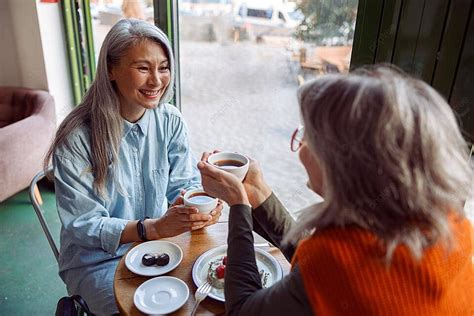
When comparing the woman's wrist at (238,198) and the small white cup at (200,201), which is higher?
the woman's wrist at (238,198)

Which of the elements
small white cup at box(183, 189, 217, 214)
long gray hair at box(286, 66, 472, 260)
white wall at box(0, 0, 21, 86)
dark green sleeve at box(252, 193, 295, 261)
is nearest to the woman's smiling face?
small white cup at box(183, 189, 217, 214)

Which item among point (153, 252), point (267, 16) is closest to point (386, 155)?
point (153, 252)

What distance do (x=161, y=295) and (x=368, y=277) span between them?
0.56 metres

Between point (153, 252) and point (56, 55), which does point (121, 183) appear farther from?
point (56, 55)

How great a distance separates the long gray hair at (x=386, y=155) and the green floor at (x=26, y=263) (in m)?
1.84

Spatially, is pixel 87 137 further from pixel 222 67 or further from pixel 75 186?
pixel 222 67

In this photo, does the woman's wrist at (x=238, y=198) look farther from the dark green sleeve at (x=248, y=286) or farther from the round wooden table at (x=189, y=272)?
the round wooden table at (x=189, y=272)

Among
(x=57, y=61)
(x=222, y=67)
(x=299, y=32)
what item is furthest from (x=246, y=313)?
(x=57, y=61)

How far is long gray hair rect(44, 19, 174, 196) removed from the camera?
135 centimetres

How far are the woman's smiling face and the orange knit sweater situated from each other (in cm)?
96

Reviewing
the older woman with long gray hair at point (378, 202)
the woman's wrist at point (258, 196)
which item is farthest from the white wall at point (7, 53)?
the older woman with long gray hair at point (378, 202)

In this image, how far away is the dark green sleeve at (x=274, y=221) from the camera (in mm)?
1098

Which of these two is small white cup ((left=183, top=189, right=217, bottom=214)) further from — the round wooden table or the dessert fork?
the dessert fork

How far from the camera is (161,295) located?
3.28ft
